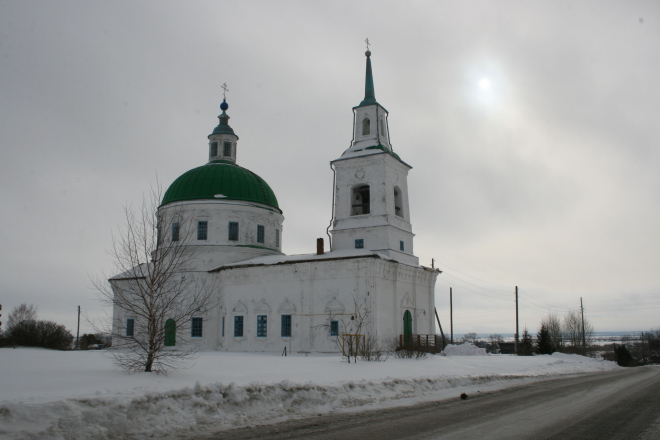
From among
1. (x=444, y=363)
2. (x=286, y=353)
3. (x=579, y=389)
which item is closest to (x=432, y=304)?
(x=286, y=353)

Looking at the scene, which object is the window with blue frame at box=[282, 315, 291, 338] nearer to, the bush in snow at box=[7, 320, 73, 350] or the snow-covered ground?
the snow-covered ground

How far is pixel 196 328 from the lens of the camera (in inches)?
1387

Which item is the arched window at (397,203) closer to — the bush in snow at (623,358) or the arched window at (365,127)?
the arched window at (365,127)

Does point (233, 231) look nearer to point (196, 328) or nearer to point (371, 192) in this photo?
point (196, 328)

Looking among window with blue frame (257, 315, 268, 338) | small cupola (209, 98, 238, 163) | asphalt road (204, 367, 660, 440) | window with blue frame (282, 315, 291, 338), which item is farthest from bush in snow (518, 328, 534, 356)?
asphalt road (204, 367, 660, 440)

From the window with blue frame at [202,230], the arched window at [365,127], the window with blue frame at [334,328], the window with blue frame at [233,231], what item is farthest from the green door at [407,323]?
the window with blue frame at [202,230]

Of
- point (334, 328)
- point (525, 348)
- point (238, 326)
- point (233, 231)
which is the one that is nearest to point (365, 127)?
point (233, 231)

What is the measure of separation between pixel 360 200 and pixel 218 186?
395 inches

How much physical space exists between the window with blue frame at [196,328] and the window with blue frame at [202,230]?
17.6ft

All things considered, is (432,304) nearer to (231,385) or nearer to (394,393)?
(394,393)

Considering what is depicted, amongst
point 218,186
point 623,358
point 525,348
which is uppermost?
point 218,186

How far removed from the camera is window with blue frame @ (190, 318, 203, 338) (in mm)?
35094

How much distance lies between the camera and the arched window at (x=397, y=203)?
111ft

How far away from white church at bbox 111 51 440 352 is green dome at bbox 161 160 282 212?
7 cm
